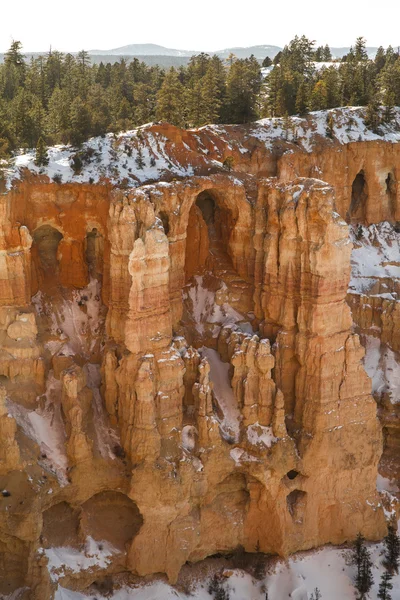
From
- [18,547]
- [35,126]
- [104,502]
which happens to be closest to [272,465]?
[104,502]

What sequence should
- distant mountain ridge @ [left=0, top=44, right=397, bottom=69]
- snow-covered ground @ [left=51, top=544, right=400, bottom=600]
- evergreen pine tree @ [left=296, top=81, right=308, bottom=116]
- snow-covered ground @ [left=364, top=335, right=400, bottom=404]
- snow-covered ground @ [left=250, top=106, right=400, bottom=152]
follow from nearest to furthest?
snow-covered ground @ [left=51, top=544, right=400, bottom=600]
snow-covered ground @ [left=364, top=335, right=400, bottom=404]
snow-covered ground @ [left=250, top=106, right=400, bottom=152]
evergreen pine tree @ [left=296, top=81, right=308, bottom=116]
distant mountain ridge @ [left=0, top=44, right=397, bottom=69]

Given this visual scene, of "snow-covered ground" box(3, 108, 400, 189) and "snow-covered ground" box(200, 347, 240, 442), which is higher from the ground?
"snow-covered ground" box(3, 108, 400, 189)

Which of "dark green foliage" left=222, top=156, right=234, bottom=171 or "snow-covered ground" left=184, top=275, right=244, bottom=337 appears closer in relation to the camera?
"snow-covered ground" left=184, top=275, right=244, bottom=337

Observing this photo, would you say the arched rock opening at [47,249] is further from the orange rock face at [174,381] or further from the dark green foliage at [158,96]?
the dark green foliage at [158,96]

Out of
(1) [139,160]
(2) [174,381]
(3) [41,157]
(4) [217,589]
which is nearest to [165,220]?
(1) [139,160]

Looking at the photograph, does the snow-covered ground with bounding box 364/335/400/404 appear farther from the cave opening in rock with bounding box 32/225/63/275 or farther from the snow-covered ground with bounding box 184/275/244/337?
the cave opening in rock with bounding box 32/225/63/275

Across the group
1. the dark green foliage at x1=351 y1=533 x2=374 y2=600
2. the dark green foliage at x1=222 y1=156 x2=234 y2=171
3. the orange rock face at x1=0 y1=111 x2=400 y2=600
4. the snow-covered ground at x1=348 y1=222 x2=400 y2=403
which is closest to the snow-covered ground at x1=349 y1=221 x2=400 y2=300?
the snow-covered ground at x1=348 y1=222 x2=400 y2=403

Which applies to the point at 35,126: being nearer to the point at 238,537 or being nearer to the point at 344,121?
the point at 344,121
